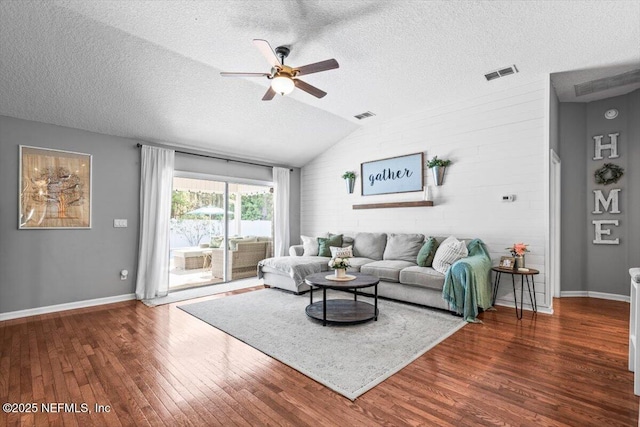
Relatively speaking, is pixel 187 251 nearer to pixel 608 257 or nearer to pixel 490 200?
pixel 490 200

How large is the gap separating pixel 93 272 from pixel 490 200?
5946 mm

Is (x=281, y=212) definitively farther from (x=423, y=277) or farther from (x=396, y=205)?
(x=423, y=277)

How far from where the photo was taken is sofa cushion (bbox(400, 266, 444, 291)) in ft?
12.7

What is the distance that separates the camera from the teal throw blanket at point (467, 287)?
11.6ft

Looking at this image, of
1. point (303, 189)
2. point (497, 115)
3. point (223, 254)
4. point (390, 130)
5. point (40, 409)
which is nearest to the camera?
point (40, 409)

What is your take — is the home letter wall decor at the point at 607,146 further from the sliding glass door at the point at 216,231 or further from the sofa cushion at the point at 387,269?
the sliding glass door at the point at 216,231

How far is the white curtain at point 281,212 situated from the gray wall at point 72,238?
86.0 inches

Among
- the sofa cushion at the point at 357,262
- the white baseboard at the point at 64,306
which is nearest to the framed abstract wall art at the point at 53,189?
the white baseboard at the point at 64,306

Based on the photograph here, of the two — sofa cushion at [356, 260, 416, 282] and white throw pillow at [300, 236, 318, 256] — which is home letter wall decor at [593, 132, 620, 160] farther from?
white throw pillow at [300, 236, 318, 256]

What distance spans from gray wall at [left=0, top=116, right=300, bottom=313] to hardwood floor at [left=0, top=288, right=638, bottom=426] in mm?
778

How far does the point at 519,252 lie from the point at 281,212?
15.1ft

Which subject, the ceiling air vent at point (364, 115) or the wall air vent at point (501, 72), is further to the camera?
the ceiling air vent at point (364, 115)

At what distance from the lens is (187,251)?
5.61 metres

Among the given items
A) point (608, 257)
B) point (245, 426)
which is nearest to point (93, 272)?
point (245, 426)
